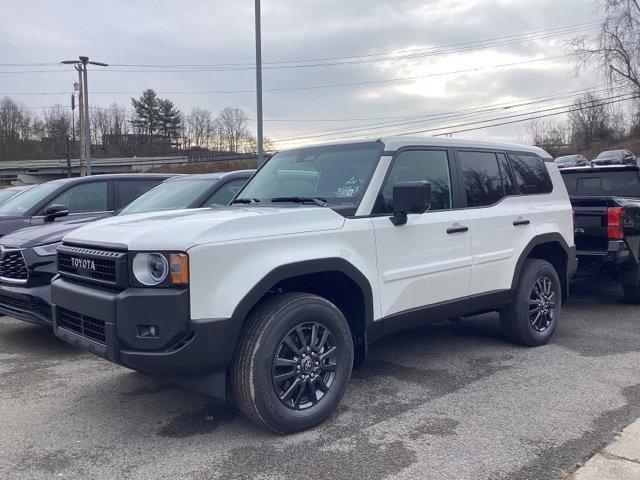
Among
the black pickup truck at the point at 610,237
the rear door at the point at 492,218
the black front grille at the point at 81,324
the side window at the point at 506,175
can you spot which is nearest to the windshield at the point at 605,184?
the black pickup truck at the point at 610,237

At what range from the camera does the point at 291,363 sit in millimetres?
3857

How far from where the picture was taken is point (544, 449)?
3662 millimetres

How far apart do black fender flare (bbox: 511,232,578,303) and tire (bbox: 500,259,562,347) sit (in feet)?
0.41

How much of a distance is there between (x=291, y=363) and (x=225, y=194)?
3939mm

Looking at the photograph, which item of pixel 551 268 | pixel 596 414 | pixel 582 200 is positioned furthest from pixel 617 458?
pixel 582 200

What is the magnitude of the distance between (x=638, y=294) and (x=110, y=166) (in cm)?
6858

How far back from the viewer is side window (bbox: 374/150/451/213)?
4602 mm

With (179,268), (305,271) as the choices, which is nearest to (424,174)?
(305,271)

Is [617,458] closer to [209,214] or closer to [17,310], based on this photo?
[209,214]

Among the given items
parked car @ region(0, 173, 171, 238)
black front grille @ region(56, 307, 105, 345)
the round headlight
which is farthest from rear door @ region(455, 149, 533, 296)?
parked car @ region(0, 173, 171, 238)

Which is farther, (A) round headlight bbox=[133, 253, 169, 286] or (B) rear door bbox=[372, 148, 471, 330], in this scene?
(B) rear door bbox=[372, 148, 471, 330]

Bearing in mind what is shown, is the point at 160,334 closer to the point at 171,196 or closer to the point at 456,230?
the point at 456,230

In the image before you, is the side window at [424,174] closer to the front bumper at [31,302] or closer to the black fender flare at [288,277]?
the black fender flare at [288,277]

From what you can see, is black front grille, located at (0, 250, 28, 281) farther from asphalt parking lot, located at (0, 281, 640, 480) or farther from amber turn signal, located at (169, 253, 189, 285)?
amber turn signal, located at (169, 253, 189, 285)
